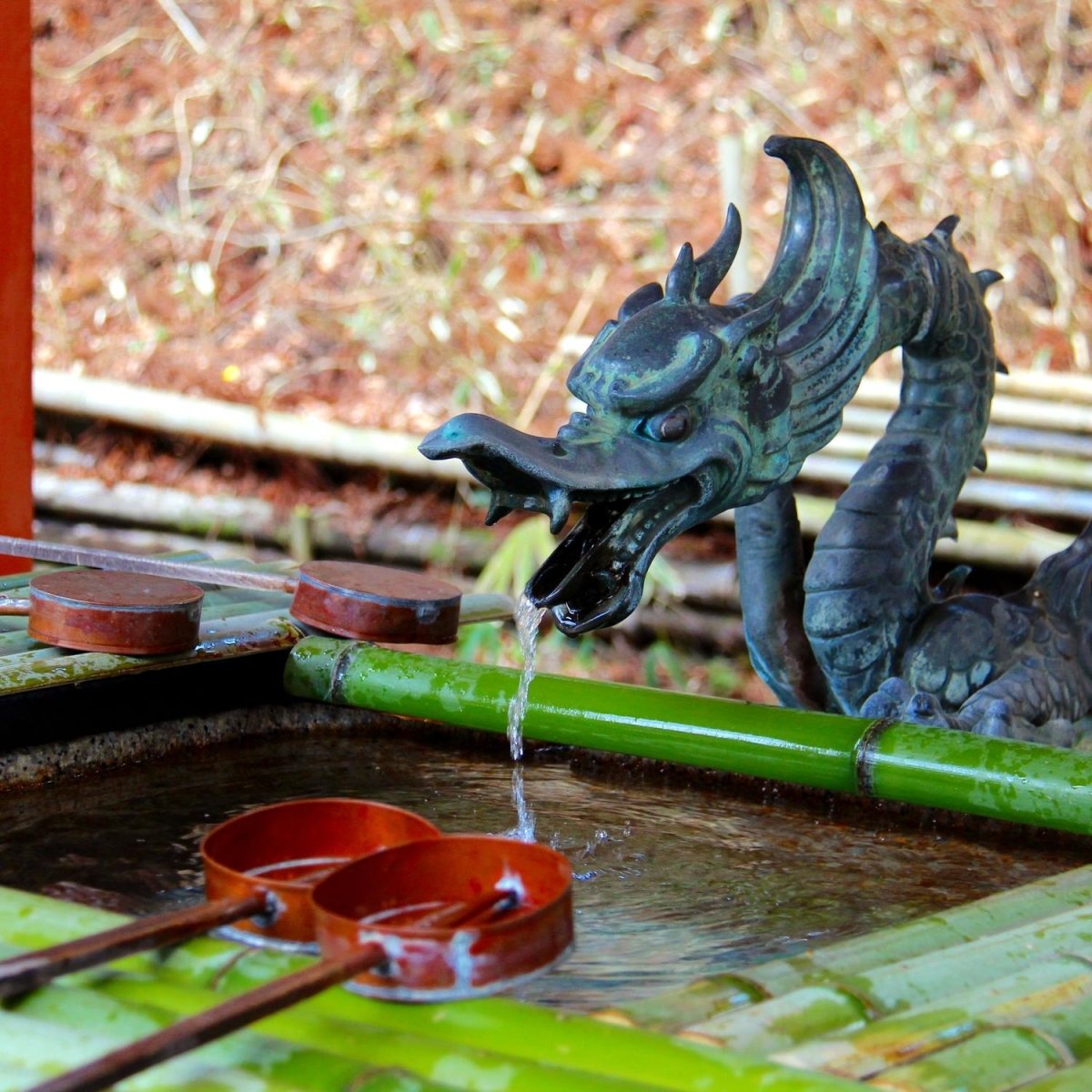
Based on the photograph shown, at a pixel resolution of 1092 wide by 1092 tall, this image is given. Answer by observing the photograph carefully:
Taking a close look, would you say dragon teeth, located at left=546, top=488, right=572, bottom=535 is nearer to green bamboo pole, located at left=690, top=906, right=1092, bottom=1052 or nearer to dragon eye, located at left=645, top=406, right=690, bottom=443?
dragon eye, located at left=645, top=406, right=690, bottom=443

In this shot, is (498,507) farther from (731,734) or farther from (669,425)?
(731,734)

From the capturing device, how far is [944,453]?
2.00 metres

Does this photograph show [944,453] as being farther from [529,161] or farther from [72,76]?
[72,76]

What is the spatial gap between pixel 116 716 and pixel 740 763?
30.6 inches

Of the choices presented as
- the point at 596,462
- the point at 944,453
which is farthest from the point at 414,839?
the point at 944,453

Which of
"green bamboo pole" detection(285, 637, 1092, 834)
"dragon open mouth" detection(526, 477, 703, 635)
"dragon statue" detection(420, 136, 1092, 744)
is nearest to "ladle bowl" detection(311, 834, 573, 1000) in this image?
"dragon statue" detection(420, 136, 1092, 744)

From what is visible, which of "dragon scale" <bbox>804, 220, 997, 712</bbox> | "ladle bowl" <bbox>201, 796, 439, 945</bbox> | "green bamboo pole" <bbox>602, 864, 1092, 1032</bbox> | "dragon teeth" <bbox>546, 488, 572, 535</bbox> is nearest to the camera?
"green bamboo pole" <bbox>602, 864, 1092, 1032</bbox>

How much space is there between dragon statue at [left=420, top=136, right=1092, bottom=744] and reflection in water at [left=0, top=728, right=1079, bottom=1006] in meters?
0.23

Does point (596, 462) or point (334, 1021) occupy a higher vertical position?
point (596, 462)

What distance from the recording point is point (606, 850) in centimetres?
169

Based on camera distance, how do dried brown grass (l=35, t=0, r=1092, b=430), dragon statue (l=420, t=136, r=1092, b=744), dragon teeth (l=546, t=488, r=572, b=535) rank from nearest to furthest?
dragon teeth (l=546, t=488, r=572, b=535) → dragon statue (l=420, t=136, r=1092, b=744) → dried brown grass (l=35, t=0, r=1092, b=430)

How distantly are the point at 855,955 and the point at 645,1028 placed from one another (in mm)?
215

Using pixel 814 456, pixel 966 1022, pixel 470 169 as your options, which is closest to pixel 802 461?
pixel 966 1022

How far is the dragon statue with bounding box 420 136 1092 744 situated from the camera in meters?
1.57
